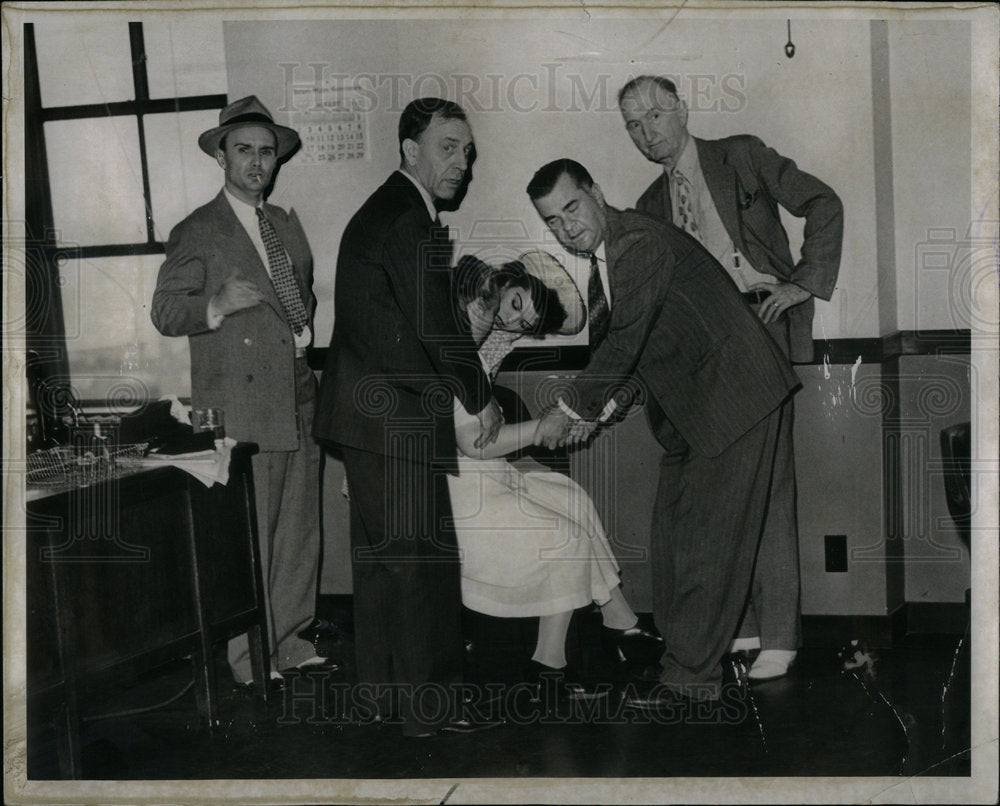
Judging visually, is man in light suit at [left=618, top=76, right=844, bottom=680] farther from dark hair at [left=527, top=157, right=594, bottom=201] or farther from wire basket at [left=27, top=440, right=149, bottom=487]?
wire basket at [left=27, top=440, right=149, bottom=487]

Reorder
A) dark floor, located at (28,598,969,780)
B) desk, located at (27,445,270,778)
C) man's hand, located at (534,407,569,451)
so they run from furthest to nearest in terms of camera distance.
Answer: man's hand, located at (534,407,569,451) < dark floor, located at (28,598,969,780) < desk, located at (27,445,270,778)

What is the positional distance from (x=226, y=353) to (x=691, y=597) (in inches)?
63.1

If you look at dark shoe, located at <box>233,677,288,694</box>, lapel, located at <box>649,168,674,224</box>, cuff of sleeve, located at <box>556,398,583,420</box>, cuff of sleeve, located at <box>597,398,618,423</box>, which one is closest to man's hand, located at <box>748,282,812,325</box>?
lapel, located at <box>649,168,674,224</box>

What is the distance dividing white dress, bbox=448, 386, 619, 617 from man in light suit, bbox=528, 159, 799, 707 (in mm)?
205

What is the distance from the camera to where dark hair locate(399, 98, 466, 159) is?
2.95m

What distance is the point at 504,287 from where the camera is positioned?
2.96m

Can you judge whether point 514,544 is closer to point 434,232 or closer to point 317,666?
point 317,666

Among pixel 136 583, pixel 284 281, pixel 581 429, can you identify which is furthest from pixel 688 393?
pixel 136 583

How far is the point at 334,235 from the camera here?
9.84 feet

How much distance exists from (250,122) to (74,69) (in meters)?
0.60

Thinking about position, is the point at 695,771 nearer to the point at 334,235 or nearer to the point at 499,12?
the point at 334,235

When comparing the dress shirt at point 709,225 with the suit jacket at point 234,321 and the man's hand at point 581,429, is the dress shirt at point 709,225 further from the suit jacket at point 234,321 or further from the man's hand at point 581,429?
the suit jacket at point 234,321

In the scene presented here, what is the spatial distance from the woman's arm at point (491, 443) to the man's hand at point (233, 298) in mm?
717

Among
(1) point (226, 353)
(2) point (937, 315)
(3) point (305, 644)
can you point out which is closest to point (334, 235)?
(1) point (226, 353)
